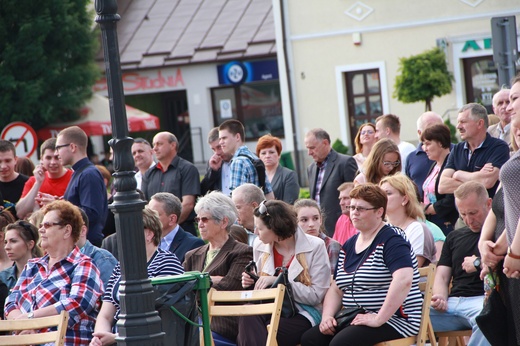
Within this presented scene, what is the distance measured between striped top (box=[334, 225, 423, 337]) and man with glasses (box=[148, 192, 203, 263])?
6.66 ft

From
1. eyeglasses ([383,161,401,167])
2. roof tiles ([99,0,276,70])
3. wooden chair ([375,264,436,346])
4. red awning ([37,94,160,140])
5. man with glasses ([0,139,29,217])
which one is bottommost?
wooden chair ([375,264,436,346])

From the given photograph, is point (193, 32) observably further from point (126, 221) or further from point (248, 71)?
point (126, 221)

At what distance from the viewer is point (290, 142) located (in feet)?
97.3

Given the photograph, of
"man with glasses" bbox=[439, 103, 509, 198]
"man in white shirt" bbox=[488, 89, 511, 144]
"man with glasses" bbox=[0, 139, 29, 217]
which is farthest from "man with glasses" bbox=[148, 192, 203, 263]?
"man in white shirt" bbox=[488, 89, 511, 144]

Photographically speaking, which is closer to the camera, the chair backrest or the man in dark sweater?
the chair backrest

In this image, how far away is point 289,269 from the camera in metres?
7.55

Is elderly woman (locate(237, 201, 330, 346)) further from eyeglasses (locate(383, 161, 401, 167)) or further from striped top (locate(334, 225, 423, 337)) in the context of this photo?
eyeglasses (locate(383, 161, 401, 167))

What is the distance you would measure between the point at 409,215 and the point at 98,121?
86.8 ft

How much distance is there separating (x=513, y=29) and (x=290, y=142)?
59.8 feet

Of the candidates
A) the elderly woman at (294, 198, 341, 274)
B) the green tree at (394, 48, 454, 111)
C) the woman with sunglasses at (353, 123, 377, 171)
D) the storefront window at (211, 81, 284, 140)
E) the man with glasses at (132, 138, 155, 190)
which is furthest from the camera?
the storefront window at (211, 81, 284, 140)

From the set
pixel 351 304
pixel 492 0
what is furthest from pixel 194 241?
pixel 492 0

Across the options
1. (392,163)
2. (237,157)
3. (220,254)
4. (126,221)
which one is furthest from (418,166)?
(126,221)

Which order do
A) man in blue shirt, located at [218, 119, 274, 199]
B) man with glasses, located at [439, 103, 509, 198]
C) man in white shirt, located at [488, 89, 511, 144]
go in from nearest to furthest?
man with glasses, located at [439, 103, 509, 198] < man in white shirt, located at [488, 89, 511, 144] < man in blue shirt, located at [218, 119, 274, 199]

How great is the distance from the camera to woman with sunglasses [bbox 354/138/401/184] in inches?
367
